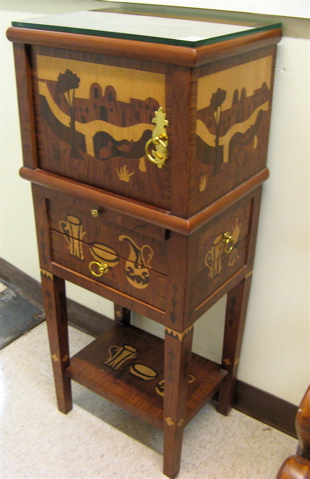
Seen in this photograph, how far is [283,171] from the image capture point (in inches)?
53.5

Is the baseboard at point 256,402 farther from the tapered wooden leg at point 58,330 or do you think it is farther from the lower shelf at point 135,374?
the tapered wooden leg at point 58,330

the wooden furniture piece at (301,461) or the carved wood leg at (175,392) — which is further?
the carved wood leg at (175,392)

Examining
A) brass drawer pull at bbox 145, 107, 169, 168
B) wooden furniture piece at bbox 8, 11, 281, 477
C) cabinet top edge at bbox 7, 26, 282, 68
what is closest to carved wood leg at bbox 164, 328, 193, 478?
wooden furniture piece at bbox 8, 11, 281, 477

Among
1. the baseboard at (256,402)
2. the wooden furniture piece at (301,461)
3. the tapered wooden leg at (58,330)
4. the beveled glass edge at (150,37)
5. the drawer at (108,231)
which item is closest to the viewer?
the wooden furniture piece at (301,461)

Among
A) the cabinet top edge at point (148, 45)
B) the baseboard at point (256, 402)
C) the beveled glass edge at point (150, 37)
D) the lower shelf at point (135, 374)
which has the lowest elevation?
the baseboard at point (256, 402)

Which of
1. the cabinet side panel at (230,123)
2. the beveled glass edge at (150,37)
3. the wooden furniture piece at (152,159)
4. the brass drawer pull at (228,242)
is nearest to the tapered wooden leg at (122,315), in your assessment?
the wooden furniture piece at (152,159)

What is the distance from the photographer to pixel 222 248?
1.29 m

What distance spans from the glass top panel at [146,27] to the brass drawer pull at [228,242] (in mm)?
465

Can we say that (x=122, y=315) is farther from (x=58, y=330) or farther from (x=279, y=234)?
(x=279, y=234)

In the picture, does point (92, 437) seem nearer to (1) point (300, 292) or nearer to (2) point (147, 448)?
(2) point (147, 448)

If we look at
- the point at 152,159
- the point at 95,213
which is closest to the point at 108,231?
the point at 95,213

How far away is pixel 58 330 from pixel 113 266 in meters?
0.38

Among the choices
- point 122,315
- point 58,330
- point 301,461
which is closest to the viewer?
point 301,461

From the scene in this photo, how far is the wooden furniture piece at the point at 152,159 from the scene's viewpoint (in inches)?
39.8
